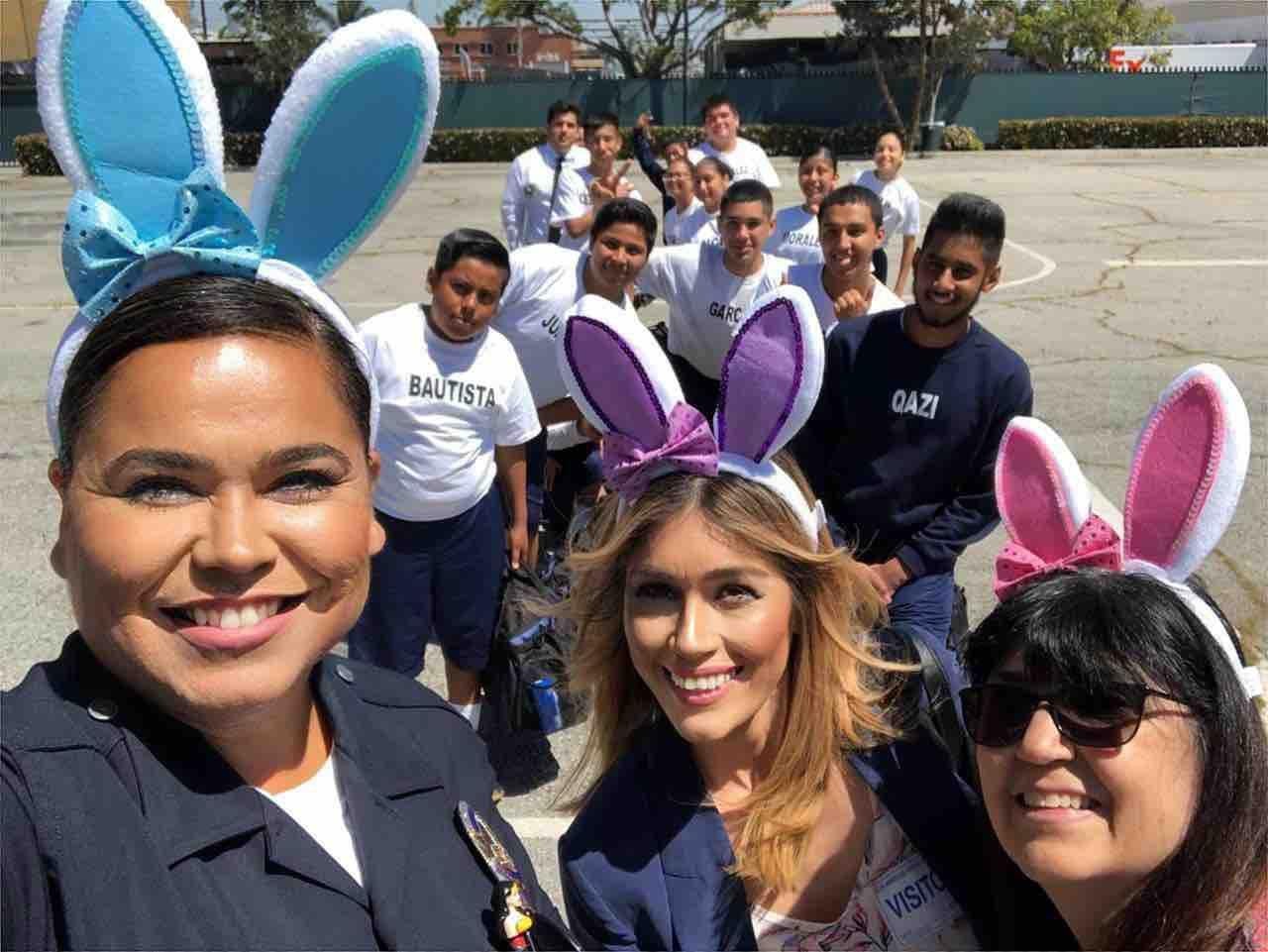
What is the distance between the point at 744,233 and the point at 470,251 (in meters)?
1.69

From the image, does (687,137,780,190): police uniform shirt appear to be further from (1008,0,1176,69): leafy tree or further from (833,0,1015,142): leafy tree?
(1008,0,1176,69): leafy tree

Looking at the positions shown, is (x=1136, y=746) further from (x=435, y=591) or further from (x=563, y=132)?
(x=563, y=132)

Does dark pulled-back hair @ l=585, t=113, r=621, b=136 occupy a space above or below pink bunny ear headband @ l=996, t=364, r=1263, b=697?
above

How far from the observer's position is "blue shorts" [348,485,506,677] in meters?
3.42

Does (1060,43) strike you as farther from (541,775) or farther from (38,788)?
(38,788)

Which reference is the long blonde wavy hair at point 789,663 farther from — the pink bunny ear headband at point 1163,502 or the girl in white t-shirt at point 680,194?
the girl in white t-shirt at point 680,194

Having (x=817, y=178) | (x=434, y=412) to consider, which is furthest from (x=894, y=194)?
(x=434, y=412)

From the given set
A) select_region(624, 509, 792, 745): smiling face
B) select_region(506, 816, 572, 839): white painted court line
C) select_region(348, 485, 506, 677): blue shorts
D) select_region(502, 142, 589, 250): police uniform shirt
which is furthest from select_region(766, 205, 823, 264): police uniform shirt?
select_region(624, 509, 792, 745): smiling face

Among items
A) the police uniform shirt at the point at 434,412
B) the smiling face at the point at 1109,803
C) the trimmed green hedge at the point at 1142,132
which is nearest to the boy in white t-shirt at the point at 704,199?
the police uniform shirt at the point at 434,412

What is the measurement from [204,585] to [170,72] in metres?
0.62

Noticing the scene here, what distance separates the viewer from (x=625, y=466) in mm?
1883

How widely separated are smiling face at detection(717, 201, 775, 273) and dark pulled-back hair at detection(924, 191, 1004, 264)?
1333 millimetres

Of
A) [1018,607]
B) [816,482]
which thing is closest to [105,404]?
[1018,607]

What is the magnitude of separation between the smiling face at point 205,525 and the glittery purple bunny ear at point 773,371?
844 millimetres
